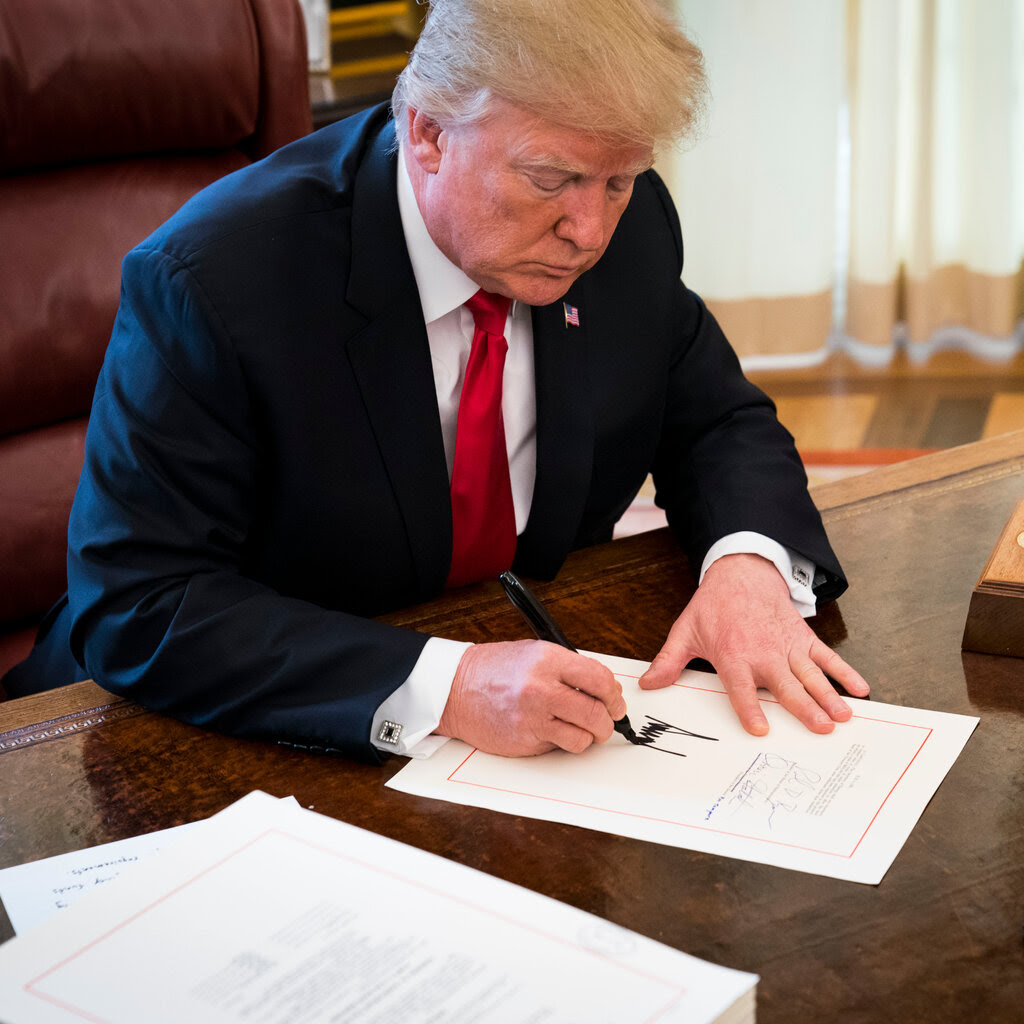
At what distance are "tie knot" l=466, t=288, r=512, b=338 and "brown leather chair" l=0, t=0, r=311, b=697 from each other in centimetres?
64

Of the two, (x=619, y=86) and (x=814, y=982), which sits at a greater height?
(x=619, y=86)

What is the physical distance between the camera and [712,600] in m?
1.32

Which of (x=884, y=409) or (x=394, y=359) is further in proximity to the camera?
(x=884, y=409)

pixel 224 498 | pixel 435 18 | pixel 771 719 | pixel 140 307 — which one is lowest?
pixel 771 719

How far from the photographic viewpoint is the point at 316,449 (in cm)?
140

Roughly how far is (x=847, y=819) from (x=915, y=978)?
185 mm

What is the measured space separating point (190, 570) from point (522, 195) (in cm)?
51

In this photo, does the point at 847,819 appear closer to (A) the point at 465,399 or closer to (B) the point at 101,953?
(B) the point at 101,953

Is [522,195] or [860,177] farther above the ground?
[522,195]

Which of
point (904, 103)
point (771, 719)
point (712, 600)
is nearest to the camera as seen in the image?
point (771, 719)

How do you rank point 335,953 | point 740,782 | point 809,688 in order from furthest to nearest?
point 809,688 < point 740,782 < point 335,953

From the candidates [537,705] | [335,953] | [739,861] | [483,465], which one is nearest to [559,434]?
[483,465]

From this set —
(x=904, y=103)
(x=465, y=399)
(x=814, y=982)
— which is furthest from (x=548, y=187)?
(x=904, y=103)

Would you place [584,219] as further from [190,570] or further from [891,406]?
[891,406]
